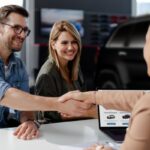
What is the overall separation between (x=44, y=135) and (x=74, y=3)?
20.7 feet

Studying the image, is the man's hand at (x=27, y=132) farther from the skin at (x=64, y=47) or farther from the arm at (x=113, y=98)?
the skin at (x=64, y=47)

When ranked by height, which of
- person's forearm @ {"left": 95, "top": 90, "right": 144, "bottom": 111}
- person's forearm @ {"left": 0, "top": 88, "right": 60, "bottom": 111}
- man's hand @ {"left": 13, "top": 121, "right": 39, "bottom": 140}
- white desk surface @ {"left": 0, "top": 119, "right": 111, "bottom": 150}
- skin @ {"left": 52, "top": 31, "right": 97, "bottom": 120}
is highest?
skin @ {"left": 52, "top": 31, "right": 97, "bottom": 120}

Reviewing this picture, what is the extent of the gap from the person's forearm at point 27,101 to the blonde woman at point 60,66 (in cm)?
54

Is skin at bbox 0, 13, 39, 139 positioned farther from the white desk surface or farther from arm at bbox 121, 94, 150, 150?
arm at bbox 121, 94, 150, 150

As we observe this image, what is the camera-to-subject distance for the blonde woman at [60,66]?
2.59m

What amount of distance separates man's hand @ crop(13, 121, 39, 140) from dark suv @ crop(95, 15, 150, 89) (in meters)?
3.87

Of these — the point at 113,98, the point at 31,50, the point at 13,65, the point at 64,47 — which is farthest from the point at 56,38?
the point at 31,50

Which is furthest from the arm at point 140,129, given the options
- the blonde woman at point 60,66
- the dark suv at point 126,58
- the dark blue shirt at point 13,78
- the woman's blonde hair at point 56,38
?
the dark suv at point 126,58

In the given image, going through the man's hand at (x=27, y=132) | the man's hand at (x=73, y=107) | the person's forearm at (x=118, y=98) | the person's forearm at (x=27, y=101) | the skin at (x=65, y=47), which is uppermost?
the skin at (x=65, y=47)

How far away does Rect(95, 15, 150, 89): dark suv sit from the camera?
19.2 feet

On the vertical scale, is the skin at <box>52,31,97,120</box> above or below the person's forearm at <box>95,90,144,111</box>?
above

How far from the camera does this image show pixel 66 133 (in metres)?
1.96

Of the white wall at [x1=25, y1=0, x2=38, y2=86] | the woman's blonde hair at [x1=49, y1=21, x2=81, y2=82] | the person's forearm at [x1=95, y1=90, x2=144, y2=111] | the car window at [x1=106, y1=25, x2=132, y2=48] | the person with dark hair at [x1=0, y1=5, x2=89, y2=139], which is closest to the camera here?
the person's forearm at [x1=95, y1=90, x2=144, y2=111]

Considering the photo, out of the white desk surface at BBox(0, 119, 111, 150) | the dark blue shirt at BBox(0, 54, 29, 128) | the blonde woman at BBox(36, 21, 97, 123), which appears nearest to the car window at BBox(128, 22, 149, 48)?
the blonde woman at BBox(36, 21, 97, 123)
